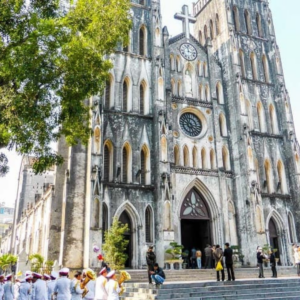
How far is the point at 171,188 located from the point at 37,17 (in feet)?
45.1

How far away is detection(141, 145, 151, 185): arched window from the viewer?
22.9m

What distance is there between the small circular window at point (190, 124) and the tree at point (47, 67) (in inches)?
505

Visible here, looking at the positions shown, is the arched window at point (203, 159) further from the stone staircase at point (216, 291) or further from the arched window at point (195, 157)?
the stone staircase at point (216, 291)

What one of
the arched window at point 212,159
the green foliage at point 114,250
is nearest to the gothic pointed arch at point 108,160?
the green foliage at point 114,250

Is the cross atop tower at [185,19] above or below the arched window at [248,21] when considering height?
below

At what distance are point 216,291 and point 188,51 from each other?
20087mm

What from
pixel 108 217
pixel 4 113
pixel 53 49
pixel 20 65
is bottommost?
pixel 108 217

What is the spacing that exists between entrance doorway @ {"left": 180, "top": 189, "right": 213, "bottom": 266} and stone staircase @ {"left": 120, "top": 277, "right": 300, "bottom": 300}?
10.2 metres

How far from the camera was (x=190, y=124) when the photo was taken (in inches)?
1026

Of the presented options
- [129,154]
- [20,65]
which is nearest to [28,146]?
[20,65]

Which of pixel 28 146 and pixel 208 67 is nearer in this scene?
pixel 28 146

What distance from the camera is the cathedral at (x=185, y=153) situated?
69.2ft

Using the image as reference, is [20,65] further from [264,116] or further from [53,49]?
[264,116]

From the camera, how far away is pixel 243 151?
25250 millimetres
